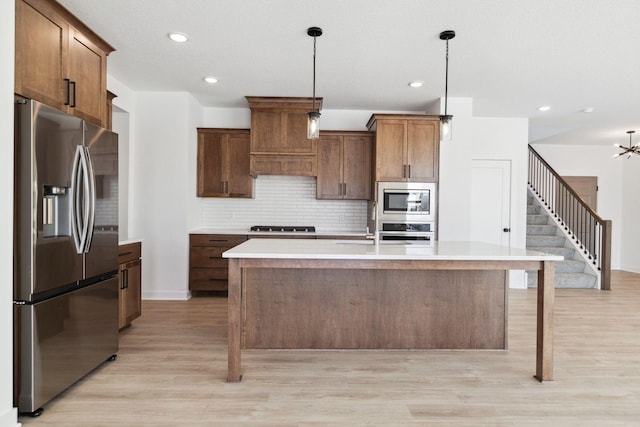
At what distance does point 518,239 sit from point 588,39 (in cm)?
338

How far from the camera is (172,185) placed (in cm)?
491

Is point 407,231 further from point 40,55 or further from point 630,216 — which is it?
point 630,216

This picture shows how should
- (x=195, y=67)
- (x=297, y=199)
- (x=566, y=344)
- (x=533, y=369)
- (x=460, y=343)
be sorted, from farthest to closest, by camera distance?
1. (x=297, y=199)
2. (x=195, y=67)
3. (x=566, y=344)
4. (x=460, y=343)
5. (x=533, y=369)

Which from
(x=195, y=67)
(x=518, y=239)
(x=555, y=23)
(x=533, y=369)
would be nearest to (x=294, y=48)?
(x=195, y=67)

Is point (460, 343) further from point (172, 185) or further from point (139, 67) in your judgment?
point (139, 67)

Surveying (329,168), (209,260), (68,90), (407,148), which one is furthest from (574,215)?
(68,90)

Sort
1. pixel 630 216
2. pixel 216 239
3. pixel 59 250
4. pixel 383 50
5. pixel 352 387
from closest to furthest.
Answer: pixel 59 250
pixel 352 387
pixel 383 50
pixel 216 239
pixel 630 216

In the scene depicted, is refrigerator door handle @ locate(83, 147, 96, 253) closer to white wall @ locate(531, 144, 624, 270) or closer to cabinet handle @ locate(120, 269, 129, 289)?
cabinet handle @ locate(120, 269, 129, 289)

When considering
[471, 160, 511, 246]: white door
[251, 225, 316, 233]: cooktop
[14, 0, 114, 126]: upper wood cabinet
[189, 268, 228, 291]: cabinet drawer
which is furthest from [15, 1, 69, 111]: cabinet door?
[471, 160, 511, 246]: white door

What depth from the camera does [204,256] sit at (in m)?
4.99

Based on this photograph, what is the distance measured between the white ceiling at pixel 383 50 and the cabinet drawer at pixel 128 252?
1848mm

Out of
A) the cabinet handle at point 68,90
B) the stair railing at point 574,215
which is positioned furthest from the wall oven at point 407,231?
the cabinet handle at point 68,90

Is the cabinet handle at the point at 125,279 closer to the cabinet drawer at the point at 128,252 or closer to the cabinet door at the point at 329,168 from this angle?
the cabinet drawer at the point at 128,252

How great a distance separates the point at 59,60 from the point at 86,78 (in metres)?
0.35
